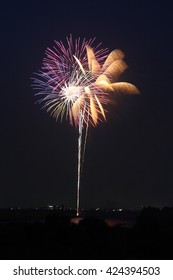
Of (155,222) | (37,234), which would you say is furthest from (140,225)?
(37,234)

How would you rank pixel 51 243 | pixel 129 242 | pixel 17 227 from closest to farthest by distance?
pixel 51 243 → pixel 129 242 → pixel 17 227
